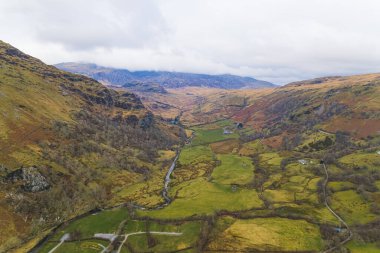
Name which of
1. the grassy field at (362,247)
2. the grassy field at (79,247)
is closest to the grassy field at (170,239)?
the grassy field at (79,247)

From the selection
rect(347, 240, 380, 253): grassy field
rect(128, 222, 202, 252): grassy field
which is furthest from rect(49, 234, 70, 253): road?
rect(347, 240, 380, 253): grassy field

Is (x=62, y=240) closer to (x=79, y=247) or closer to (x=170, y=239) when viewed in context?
(x=79, y=247)

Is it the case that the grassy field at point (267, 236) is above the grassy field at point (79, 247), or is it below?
above

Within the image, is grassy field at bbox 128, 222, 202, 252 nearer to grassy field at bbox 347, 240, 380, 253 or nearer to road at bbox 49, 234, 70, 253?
road at bbox 49, 234, 70, 253

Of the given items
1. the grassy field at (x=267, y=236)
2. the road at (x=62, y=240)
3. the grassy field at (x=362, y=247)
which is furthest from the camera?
the road at (x=62, y=240)

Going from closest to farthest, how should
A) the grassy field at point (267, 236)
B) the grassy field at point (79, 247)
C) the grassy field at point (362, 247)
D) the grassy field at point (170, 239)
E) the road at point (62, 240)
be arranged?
the grassy field at point (362, 247)
the grassy field at point (267, 236)
the road at point (62, 240)
the grassy field at point (79, 247)
the grassy field at point (170, 239)

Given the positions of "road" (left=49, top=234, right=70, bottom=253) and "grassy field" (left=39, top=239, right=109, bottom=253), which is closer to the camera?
"road" (left=49, top=234, right=70, bottom=253)

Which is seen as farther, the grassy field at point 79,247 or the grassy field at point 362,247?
the grassy field at point 79,247

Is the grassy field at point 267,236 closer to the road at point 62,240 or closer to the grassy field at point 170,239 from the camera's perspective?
the grassy field at point 170,239

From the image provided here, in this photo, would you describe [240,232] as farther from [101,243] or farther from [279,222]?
[101,243]
